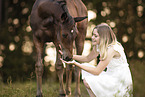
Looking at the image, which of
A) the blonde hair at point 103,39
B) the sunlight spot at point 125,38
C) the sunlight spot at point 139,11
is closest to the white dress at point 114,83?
the blonde hair at point 103,39

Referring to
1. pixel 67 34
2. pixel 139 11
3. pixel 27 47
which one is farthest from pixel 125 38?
pixel 67 34

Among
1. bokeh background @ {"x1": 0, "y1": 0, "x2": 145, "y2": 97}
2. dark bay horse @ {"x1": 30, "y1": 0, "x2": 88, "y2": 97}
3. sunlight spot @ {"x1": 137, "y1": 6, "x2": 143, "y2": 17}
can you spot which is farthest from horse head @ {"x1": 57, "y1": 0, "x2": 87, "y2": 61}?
sunlight spot @ {"x1": 137, "y1": 6, "x2": 143, "y2": 17}

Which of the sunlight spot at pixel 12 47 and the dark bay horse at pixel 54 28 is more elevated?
the dark bay horse at pixel 54 28

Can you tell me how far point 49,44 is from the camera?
1084 centimetres

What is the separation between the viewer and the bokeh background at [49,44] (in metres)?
11.0

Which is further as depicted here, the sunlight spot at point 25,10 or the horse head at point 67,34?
the sunlight spot at point 25,10

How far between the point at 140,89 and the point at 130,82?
25 centimetres

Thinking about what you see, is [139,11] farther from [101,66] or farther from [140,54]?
[101,66]

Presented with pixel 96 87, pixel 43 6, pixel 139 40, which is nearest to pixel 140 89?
pixel 96 87

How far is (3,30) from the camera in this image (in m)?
10.9

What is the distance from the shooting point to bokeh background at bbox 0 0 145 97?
11023mm

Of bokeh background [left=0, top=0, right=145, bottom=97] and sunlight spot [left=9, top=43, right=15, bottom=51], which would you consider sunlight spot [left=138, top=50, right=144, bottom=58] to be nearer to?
bokeh background [left=0, top=0, right=145, bottom=97]

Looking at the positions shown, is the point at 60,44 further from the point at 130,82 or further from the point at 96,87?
the point at 130,82

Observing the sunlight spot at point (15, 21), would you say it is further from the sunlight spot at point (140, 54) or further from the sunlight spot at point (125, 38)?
the sunlight spot at point (140, 54)
